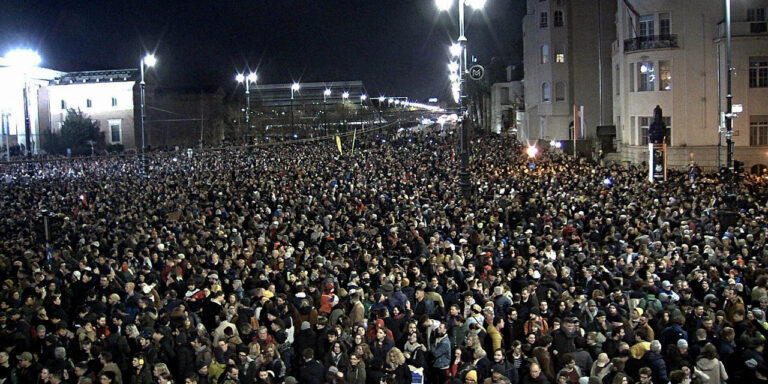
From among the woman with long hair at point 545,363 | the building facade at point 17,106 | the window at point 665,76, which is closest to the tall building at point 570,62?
the window at point 665,76

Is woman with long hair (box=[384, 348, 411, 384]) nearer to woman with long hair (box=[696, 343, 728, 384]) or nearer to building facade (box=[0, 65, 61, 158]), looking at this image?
woman with long hair (box=[696, 343, 728, 384])

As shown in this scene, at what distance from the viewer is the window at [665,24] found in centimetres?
3434

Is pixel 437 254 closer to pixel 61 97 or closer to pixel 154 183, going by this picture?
pixel 154 183

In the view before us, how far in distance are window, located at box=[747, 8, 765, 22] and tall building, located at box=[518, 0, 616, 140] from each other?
12.7 metres

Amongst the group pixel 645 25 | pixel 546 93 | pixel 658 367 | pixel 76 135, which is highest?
pixel 645 25

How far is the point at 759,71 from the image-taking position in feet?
109

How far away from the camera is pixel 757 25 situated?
108 ft

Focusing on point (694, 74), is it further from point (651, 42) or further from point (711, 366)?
point (711, 366)

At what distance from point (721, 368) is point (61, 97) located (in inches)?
3304

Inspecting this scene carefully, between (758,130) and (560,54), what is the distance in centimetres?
1751

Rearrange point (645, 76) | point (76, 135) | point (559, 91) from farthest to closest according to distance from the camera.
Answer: point (76, 135)
point (559, 91)
point (645, 76)

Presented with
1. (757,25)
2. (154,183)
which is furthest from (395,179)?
(757,25)

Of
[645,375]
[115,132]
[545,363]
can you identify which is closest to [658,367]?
[645,375]

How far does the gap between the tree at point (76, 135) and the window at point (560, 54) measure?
1873 inches
